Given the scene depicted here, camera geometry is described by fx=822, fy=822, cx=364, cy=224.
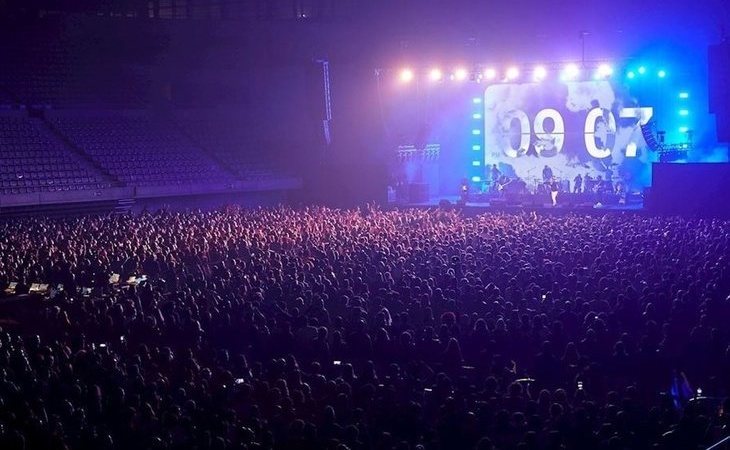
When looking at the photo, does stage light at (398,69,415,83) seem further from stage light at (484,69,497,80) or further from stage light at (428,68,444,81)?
stage light at (484,69,497,80)

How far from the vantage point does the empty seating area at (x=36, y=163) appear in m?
28.8

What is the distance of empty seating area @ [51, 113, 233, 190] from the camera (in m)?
31.9

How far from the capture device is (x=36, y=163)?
97.8ft

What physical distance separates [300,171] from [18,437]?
29.2m

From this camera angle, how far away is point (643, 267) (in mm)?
15680

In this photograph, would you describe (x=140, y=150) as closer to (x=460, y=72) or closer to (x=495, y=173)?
(x=460, y=72)

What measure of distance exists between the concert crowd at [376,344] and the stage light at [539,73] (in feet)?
43.9

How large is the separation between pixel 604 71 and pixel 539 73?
2555mm

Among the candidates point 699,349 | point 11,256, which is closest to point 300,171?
point 11,256

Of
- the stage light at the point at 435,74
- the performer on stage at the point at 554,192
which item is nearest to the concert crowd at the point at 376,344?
the performer on stage at the point at 554,192

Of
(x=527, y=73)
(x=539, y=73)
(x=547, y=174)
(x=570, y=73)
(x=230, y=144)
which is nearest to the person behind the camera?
(x=539, y=73)

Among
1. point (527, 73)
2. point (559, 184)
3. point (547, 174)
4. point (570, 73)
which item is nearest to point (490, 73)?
point (527, 73)

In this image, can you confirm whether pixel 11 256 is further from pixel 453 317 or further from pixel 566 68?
pixel 566 68

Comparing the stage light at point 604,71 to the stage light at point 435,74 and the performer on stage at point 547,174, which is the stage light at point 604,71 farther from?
the stage light at point 435,74
